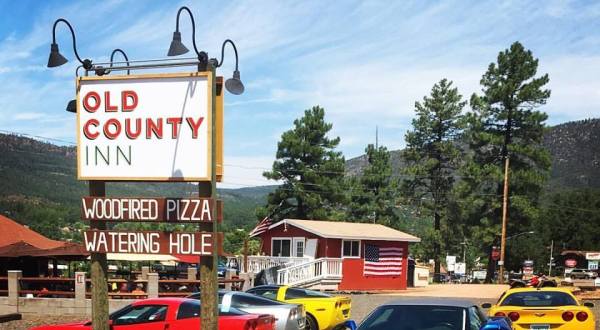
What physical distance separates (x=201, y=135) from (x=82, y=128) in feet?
5.79

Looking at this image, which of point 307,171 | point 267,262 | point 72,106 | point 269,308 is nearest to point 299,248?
point 267,262

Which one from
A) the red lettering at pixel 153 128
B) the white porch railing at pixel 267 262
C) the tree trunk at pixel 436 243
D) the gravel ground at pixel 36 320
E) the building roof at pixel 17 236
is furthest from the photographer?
the tree trunk at pixel 436 243

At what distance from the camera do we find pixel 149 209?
9406 millimetres

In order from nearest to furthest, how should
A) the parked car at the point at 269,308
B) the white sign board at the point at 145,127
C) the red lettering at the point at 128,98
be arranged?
the white sign board at the point at 145,127 → the red lettering at the point at 128,98 → the parked car at the point at 269,308

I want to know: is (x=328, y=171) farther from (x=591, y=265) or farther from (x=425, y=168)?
(x=591, y=265)

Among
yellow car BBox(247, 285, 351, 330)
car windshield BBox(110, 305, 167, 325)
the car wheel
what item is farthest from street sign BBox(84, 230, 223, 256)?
the car wheel

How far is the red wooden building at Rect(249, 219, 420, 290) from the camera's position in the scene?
117 ft

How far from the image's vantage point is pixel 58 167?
15475 centimetres

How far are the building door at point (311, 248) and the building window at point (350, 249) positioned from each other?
1481 millimetres

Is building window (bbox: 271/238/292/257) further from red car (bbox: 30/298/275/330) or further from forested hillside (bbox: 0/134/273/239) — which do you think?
forested hillside (bbox: 0/134/273/239)

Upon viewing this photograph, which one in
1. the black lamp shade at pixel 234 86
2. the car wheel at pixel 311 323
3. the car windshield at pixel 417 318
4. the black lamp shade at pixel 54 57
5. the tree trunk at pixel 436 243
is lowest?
the tree trunk at pixel 436 243

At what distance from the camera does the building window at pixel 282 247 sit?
38.7 metres

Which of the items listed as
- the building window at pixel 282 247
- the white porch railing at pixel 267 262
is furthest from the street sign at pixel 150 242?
the building window at pixel 282 247

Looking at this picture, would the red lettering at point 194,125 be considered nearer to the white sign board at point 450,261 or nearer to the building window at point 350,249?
the building window at point 350,249
